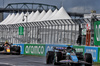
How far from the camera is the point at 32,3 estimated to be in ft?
486

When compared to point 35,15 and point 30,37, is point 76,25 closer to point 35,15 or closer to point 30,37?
point 30,37

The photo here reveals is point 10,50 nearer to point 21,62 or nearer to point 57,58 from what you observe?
point 21,62

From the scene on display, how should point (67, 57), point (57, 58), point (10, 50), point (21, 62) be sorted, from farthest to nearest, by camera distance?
point (10, 50) < point (21, 62) < point (67, 57) < point (57, 58)

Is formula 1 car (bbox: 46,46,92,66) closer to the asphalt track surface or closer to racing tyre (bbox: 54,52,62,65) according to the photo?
racing tyre (bbox: 54,52,62,65)

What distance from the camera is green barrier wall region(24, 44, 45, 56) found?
21812mm

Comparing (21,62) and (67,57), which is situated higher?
(67,57)

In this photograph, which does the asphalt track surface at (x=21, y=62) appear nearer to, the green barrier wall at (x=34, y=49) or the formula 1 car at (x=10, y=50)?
the green barrier wall at (x=34, y=49)

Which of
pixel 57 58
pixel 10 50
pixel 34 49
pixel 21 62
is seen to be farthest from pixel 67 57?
pixel 10 50

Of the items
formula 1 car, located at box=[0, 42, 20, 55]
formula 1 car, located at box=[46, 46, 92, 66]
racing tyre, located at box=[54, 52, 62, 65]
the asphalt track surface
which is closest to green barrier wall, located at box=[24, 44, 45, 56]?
formula 1 car, located at box=[0, 42, 20, 55]

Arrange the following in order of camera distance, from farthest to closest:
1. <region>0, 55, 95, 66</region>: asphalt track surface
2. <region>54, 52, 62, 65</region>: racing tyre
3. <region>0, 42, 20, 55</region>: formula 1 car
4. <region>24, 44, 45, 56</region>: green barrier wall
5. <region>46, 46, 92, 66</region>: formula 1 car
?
<region>0, 42, 20, 55</region>: formula 1 car → <region>24, 44, 45, 56</region>: green barrier wall → <region>0, 55, 95, 66</region>: asphalt track surface → <region>54, 52, 62, 65</region>: racing tyre → <region>46, 46, 92, 66</region>: formula 1 car

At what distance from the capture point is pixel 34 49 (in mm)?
22734

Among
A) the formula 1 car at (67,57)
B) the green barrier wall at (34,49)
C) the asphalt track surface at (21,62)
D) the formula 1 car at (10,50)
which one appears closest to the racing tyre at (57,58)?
the formula 1 car at (67,57)

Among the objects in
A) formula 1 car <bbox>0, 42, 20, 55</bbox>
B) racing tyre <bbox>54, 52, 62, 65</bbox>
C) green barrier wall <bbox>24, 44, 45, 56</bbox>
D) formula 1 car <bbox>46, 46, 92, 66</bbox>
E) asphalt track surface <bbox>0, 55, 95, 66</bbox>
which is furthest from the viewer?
formula 1 car <bbox>0, 42, 20, 55</bbox>

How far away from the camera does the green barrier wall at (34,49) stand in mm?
21812
